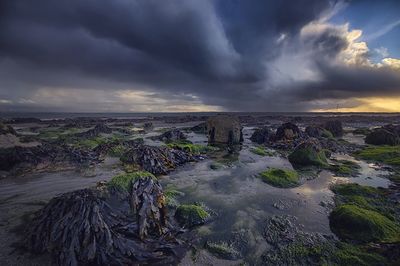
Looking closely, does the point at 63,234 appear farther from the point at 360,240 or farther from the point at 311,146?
the point at 311,146

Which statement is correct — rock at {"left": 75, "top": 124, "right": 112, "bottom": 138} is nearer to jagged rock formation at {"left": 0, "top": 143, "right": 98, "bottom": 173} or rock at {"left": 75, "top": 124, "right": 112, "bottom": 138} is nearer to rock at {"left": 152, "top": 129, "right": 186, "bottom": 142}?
rock at {"left": 152, "top": 129, "right": 186, "bottom": 142}

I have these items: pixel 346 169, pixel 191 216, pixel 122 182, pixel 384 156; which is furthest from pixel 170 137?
pixel 191 216

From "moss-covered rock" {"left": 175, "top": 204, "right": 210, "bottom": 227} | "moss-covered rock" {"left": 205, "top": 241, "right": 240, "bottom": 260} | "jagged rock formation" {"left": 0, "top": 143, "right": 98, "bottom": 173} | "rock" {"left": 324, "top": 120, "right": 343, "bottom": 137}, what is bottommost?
"rock" {"left": 324, "top": 120, "right": 343, "bottom": 137}

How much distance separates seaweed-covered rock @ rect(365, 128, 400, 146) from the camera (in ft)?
72.5

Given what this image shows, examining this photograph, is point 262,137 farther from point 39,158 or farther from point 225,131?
point 39,158

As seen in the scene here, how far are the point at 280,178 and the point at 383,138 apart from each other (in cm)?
1829

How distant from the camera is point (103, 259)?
15.2ft

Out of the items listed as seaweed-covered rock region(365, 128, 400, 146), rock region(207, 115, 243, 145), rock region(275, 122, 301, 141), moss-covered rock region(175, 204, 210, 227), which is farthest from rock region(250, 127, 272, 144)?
moss-covered rock region(175, 204, 210, 227)

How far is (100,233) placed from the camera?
4961 millimetres

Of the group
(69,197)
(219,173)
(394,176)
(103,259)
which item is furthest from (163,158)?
(394,176)

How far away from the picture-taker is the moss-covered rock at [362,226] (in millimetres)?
6012

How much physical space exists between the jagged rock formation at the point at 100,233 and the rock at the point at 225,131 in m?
16.5

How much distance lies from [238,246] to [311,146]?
1102 centimetres

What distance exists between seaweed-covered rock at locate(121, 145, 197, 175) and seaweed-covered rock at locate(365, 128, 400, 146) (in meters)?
19.7
